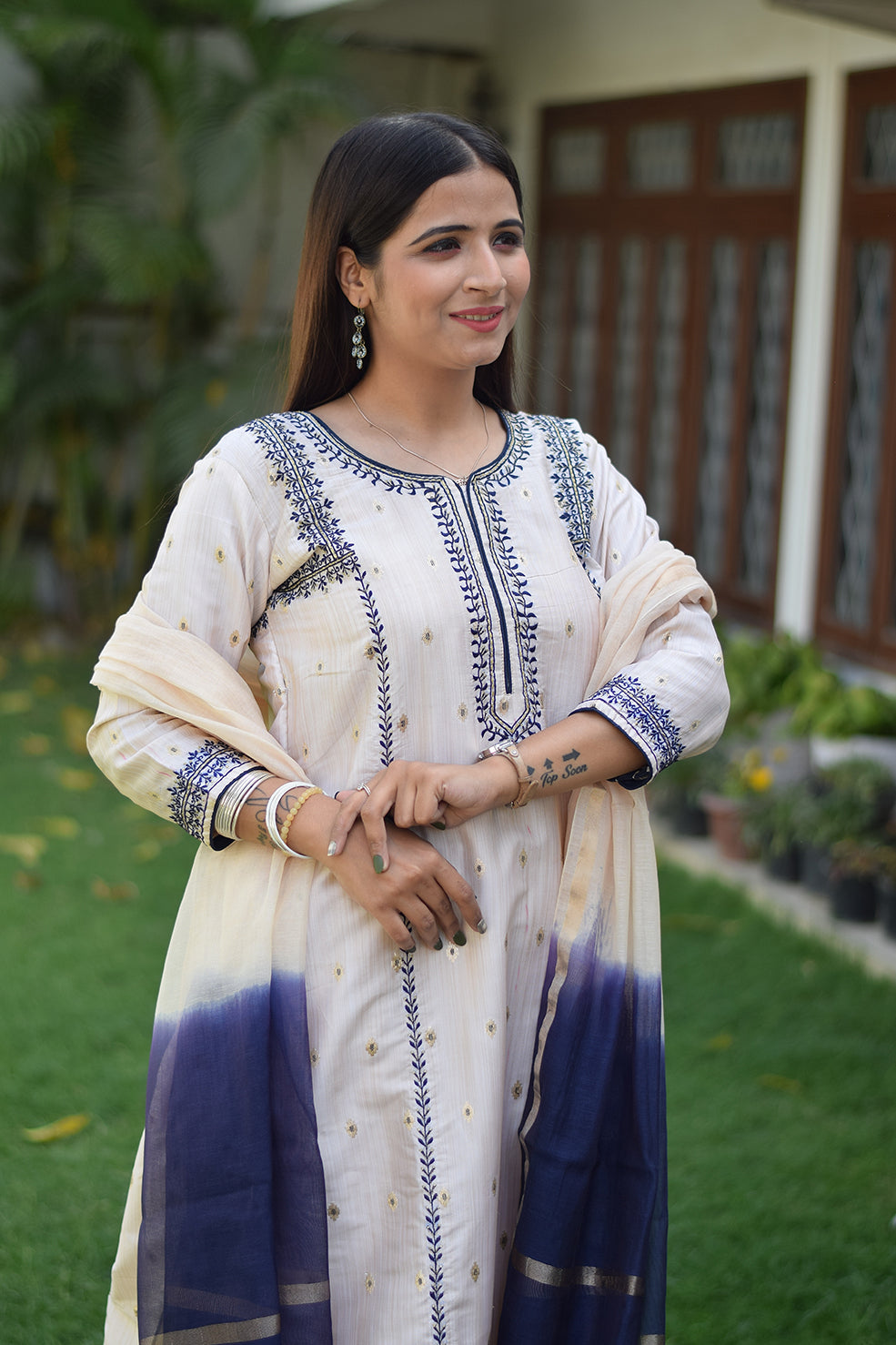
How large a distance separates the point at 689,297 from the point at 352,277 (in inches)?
196

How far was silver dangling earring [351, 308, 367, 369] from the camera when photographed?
186cm

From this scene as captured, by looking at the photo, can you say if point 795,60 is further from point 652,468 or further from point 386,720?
point 386,720

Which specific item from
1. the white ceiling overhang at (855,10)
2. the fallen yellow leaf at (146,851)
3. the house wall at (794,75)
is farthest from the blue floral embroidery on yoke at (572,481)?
the house wall at (794,75)

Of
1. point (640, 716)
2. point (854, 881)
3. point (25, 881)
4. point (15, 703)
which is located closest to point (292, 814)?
point (640, 716)

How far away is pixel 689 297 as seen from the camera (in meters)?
6.54

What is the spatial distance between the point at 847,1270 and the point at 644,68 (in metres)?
5.42

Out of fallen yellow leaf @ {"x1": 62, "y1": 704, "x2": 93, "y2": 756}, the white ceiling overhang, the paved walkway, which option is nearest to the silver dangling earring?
the white ceiling overhang

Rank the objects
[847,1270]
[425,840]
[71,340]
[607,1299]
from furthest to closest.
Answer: [71,340]
[847,1270]
[607,1299]
[425,840]

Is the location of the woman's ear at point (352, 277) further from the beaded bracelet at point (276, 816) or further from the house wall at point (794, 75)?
the house wall at point (794, 75)

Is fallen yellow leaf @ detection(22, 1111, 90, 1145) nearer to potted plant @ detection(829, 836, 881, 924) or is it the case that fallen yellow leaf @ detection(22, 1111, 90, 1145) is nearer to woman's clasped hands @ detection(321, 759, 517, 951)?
woman's clasped hands @ detection(321, 759, 517, 951)

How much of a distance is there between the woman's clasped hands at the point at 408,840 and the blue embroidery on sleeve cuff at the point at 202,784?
0.14m

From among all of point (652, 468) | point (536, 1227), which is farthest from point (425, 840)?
point (652, 468)

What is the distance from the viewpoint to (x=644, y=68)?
670 centimetres

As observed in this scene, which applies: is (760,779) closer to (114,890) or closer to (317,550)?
(114,890)
